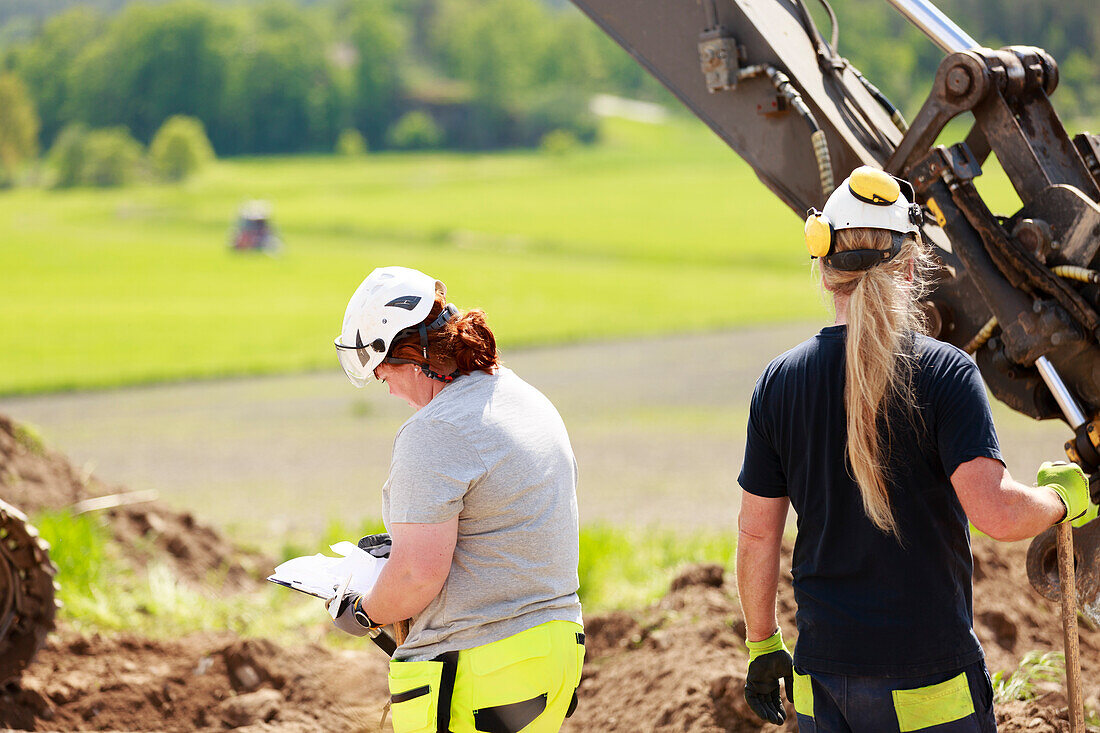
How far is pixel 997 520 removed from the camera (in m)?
2.64

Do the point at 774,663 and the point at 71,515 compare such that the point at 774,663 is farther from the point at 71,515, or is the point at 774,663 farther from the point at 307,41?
the point at 307,41

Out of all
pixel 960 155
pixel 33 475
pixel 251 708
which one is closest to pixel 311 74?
pixel 33 475

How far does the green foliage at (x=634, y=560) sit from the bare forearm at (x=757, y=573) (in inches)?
124

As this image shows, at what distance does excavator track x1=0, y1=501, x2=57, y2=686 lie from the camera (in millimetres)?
5066

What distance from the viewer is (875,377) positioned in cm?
270

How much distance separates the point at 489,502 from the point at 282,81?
117413mm

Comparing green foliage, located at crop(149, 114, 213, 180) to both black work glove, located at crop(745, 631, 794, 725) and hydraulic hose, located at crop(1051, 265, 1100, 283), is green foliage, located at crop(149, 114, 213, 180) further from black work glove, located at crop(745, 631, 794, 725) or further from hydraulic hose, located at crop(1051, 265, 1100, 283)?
black work glove, located at crop(745, 631, 794, 725)

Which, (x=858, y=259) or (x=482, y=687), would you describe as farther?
(x=482, y=687)

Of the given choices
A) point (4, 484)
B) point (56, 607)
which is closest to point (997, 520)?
point (56, 607)

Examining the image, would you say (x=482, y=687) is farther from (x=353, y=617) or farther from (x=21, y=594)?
(x=21, y=594)

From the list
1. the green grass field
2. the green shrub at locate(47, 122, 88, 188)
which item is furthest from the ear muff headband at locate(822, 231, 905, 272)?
the green shrub at locate(47, 122, 88, 188)

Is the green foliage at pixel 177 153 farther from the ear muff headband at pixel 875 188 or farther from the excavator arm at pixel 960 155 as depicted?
the ear muff headband at pixel 875 188

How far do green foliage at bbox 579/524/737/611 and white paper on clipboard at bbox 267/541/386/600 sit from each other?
339 cm

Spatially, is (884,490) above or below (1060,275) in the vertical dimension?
below
